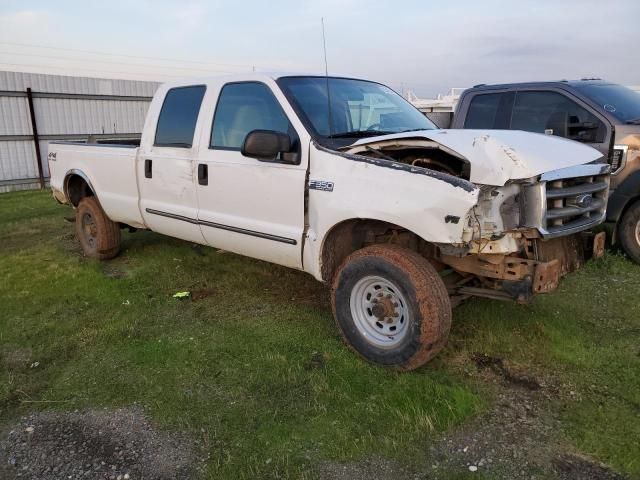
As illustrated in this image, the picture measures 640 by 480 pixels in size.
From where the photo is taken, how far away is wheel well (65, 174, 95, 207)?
22.3 feet

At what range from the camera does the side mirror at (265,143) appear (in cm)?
388

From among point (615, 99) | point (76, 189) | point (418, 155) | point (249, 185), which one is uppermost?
point (615, 99)

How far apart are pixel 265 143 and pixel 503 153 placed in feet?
5.29

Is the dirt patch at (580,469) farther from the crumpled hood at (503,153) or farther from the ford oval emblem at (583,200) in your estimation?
the ford oval emblem at (583,200)

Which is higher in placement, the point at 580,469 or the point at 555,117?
the point at 555,117

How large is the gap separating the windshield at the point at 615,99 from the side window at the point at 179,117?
14.6ft

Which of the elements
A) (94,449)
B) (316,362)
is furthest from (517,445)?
(94,449)

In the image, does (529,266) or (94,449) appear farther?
(529,266)

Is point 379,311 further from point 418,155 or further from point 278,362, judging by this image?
point 418,155

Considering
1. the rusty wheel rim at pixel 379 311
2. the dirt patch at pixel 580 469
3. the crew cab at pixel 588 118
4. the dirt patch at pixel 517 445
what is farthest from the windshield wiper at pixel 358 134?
the crew cab at pixel 588 118

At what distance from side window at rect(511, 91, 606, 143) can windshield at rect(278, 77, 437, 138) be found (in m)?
2.25

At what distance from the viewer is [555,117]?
21.1ft

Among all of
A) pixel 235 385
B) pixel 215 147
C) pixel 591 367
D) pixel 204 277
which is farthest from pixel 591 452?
pixel 204 277

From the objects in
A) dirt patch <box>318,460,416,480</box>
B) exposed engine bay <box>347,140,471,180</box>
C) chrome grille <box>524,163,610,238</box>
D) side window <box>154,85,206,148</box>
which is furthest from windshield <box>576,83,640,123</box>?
dirt patch <box>318,460,416,480</box>
